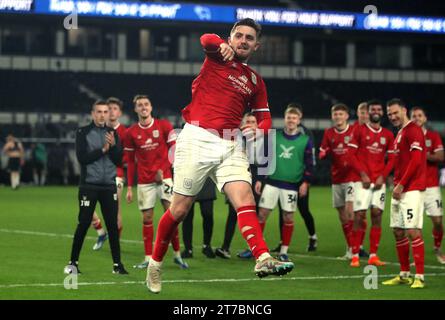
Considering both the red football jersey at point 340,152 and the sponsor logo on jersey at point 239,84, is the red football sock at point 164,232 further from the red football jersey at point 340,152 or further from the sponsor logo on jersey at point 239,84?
the red football jersey at point 340,152

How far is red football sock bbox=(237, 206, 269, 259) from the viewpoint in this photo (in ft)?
29.8

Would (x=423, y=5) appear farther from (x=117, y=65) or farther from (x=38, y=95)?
(x=38, y=95)

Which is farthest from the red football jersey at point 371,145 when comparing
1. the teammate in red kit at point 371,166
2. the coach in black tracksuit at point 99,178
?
the coach in black tracksuit at point 99,178

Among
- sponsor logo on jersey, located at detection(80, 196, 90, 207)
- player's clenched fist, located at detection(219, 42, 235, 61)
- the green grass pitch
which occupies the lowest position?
the green grass pitch

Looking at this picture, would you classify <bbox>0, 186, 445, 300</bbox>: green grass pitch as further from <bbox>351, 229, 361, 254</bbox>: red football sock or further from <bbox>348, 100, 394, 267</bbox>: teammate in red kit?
<bbox>348, 100, 394, 267</bbox>: teammate in red kit

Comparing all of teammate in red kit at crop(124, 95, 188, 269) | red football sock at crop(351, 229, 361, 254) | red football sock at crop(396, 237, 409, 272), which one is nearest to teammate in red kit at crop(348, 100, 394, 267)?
red football sock at crop(351, 229, 361, 254)

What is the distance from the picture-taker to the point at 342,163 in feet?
51.6

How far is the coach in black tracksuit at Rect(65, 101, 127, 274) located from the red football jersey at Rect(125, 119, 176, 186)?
1.27m

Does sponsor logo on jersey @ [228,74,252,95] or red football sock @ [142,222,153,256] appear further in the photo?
red football sock @ [142,222,153,256]

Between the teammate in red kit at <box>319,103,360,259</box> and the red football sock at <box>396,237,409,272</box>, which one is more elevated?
the teammate in red kit at <box>319,103,360,259</box>

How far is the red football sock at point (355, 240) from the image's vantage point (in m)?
14.5

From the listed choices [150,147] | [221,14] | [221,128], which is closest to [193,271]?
[150,147]

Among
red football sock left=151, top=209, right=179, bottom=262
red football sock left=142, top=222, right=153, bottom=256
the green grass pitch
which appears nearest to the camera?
red football sock left=151, top=209, right=179, bottom=262

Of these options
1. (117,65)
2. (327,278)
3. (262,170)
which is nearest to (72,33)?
(117,65)
